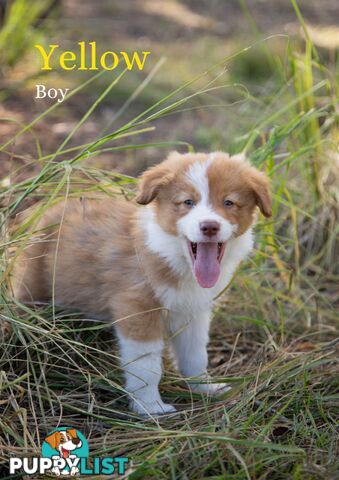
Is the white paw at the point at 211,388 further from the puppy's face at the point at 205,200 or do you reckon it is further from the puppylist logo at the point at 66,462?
the puppylist logo at the point at 66,462

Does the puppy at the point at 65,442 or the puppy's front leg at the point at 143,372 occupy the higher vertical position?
the puppy's front leg at the point at 143,372

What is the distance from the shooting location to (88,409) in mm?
3305

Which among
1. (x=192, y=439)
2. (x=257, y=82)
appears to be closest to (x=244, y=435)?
(x=192, y=439)

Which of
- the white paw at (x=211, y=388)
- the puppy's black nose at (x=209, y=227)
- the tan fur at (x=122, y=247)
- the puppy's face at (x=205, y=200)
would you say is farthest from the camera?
the white paw at (x=211, y=388)

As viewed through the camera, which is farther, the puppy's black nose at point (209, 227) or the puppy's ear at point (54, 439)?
the puppy's black nose at point (209, 227)

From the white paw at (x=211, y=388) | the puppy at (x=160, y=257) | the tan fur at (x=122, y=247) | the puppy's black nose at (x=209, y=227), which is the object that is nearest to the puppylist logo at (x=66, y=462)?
the puppy at (x=160, y=257)

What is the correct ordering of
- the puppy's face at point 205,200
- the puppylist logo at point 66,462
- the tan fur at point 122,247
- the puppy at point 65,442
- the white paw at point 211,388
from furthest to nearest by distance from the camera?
the white paw at point 211,388 → the tan fur at point 122,247 → the puppy's face at point 205,200 → the puppy at point 65,442 → the puppylist logo at point 66,462

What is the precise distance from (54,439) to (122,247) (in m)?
1.06

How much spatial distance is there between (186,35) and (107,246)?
6564mm

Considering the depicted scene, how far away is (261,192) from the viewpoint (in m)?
3.43

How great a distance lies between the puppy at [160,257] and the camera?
3.34 m

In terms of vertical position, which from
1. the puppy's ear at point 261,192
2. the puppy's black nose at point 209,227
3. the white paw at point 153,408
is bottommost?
the white paw at point 153,408

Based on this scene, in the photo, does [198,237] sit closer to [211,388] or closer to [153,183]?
[153,183]

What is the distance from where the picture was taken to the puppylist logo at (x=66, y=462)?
288 centimetres
